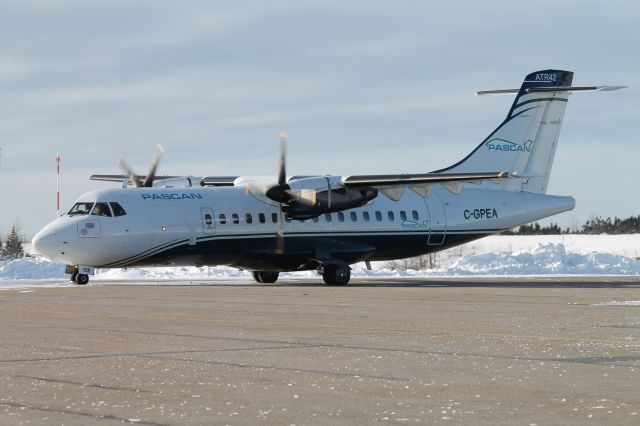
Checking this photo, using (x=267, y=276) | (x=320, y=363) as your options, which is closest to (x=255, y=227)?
(x=267, y=276)

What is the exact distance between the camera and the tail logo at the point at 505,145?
1463 inches

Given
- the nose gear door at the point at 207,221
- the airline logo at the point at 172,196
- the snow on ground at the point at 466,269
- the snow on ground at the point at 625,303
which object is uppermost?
the airline logo at the point at 172,196

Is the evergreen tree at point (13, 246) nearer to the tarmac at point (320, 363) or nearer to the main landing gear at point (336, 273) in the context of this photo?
the main landing gear at point (336, 273)

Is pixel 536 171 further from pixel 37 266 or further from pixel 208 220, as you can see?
pixel 37 266

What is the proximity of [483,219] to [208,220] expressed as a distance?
32.4 feet

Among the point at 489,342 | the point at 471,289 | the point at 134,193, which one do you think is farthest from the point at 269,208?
the point at 489,342

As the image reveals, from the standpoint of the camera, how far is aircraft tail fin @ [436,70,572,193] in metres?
37.1

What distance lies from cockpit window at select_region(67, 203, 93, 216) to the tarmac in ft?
28.9

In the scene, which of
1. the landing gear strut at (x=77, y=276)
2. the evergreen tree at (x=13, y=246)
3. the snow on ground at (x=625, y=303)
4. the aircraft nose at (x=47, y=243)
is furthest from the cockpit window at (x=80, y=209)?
the evergreen tree at (x=13, y=246)

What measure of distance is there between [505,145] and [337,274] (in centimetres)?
866

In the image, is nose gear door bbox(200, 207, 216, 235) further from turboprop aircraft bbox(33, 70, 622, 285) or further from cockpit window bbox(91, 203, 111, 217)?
cockpit window bbox(91, 203, 111, 217)

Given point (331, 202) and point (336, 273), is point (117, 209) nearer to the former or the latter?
point (331, 202)

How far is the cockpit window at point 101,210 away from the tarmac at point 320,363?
8.59 metres

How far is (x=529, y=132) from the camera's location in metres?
37.4
